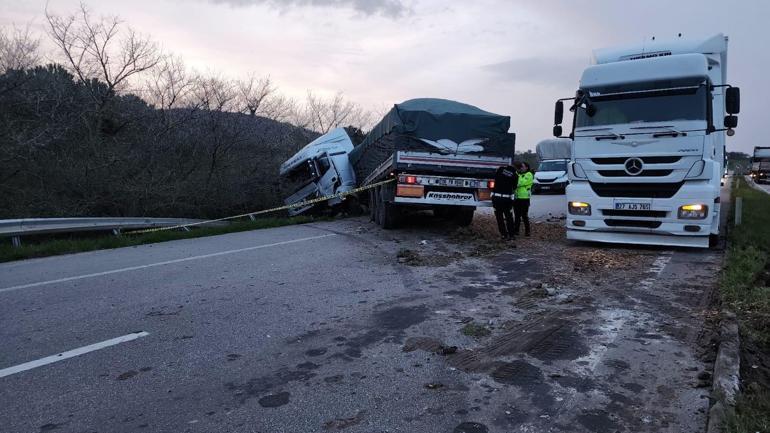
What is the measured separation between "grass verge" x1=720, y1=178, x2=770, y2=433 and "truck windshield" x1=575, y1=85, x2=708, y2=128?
2.40m

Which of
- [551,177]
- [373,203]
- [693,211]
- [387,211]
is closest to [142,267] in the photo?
[387,211]

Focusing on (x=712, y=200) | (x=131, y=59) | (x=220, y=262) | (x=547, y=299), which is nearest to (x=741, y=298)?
(x=547, y=299)

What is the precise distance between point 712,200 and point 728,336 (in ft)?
15.4

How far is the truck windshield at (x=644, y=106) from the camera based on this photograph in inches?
332

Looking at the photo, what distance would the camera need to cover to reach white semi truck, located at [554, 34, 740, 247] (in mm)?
8312

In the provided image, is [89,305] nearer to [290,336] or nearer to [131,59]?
[290,336]

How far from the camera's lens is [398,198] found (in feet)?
34.9

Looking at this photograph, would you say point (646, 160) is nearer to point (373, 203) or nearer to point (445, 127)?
point (445, 127)

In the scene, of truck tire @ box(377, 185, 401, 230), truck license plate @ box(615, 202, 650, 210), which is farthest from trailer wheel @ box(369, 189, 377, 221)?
truck license plate @ box(615, 202, 650, 210)

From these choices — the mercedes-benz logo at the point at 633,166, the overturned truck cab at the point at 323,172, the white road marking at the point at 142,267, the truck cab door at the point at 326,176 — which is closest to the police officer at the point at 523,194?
the mercedes-benz logo at the point at 633,166

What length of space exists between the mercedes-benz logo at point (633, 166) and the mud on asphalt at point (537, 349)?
1.64 m

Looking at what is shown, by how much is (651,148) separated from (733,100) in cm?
141

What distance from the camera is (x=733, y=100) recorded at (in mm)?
8242

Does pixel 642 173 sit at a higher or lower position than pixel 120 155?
lower
